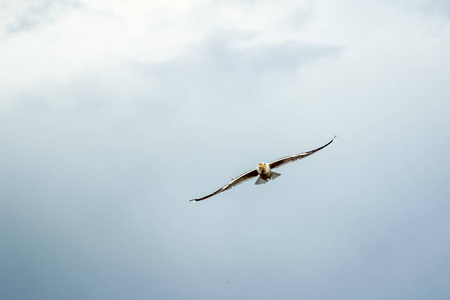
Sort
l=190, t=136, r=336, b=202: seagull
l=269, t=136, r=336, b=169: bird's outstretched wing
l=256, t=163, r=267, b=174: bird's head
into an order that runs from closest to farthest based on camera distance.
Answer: l=256, t=163, r=267, b=174: bird's head < l=190, t=136, r=336, b=202: seagull < l=269, t=136, r=336, b=169: bird's outstretched wing

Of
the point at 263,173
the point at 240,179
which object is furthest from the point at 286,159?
the point at 240,179

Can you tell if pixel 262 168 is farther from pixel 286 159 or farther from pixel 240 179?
pixel 286 159

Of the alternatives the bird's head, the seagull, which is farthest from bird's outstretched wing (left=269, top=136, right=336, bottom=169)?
the bird's head

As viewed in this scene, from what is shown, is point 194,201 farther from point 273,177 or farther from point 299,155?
point 299,155

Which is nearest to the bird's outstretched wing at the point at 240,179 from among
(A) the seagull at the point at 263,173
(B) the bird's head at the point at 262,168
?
(A) the seagull at the point at 263,173

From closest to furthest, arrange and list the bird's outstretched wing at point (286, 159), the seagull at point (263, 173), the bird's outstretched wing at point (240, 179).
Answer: the seagull at point (263, 173), the bird's outstretched wing at point (240, 179), the bird's outstretched wing at point (286, 159)

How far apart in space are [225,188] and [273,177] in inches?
229

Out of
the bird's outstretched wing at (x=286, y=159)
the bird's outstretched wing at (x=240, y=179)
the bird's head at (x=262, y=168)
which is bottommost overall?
the bird's head at (x=262, y=168)

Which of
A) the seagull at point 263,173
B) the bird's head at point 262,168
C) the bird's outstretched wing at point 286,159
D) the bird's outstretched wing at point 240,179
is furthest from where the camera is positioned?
the bird's outstretched wing at point 286,159

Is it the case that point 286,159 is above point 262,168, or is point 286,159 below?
above

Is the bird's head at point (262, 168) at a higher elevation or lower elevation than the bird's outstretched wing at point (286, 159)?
lower

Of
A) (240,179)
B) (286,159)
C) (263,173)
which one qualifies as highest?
(286,159)

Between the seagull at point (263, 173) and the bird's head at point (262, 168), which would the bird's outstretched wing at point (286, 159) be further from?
the bird's head at point (262, 168)

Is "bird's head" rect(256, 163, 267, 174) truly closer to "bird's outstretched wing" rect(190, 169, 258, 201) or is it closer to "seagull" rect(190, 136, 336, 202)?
"seagull" rect(190, 136, 336, 202)
